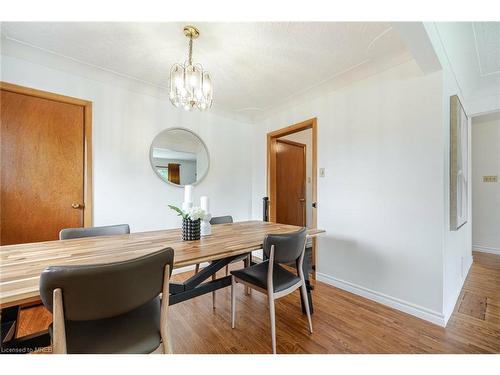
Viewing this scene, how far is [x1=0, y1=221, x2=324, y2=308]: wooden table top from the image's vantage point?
765mm

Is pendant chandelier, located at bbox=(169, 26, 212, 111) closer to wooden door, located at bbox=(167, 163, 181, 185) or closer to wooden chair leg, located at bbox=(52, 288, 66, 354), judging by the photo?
wooden door, located at bbox=(167, 163, 181, 185)

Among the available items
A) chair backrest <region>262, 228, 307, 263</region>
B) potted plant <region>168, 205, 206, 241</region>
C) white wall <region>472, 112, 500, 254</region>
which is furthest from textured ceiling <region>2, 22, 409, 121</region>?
white wall <region>472, 112, 500, 254</region>

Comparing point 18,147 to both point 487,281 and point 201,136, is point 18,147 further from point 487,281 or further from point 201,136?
point 487,281

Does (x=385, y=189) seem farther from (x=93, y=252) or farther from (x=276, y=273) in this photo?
(x=93, y=252)

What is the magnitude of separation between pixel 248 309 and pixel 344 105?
2.29 m

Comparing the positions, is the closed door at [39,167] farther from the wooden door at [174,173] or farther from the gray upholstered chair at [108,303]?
the gray upholstered chair at [108,303]

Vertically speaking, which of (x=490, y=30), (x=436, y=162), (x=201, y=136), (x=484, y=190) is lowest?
(x=484, y=190)

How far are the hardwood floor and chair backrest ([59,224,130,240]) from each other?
0.82 metres

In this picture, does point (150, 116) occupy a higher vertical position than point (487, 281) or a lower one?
higher

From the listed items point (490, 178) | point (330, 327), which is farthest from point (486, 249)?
point (330, 327)

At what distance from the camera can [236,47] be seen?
182 cm

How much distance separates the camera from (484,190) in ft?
11.6
